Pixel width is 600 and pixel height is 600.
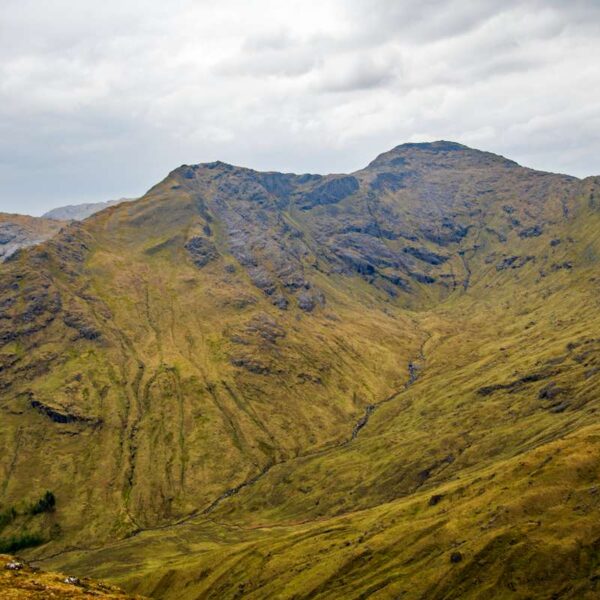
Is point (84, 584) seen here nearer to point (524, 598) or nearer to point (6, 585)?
point (6, 585)

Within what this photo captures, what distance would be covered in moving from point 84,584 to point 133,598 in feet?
55.8

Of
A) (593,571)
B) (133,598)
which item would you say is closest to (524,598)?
(593,571)

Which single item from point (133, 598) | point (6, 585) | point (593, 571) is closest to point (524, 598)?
point (593, 571)

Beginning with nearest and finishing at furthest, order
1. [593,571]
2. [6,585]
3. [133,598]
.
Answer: [6,585]
[133,598]
[593,571]

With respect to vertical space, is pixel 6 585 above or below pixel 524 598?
above

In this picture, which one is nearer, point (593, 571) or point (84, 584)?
point (84, 584)

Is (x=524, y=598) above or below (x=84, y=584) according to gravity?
below

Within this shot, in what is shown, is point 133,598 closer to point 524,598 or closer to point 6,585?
point 6,585

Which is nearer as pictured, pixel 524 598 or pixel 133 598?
pixel 133 598

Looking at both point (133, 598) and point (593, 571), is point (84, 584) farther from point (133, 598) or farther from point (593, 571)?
point (593, 571)

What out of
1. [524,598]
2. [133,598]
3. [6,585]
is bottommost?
[524,598]

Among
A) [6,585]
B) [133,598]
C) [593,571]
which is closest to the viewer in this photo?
[6,585]

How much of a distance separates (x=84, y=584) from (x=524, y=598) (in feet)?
468

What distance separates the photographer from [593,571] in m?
196
